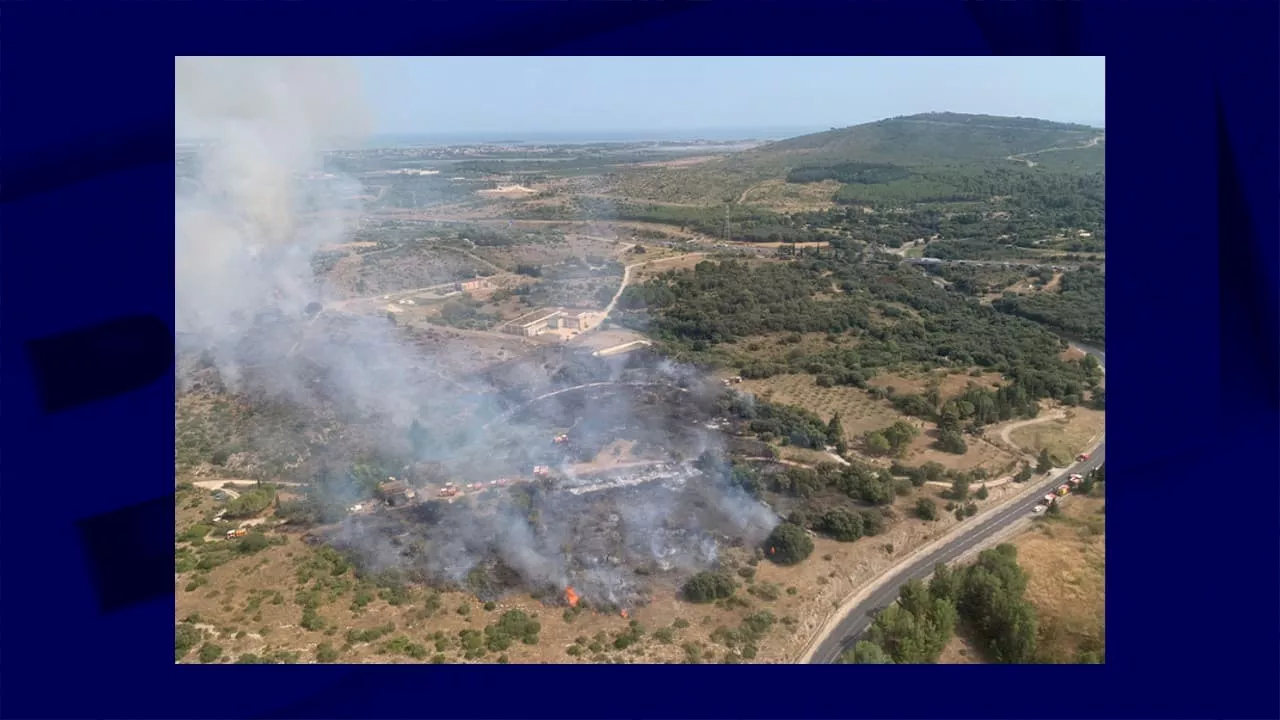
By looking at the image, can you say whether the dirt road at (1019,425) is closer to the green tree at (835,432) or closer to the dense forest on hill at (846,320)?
the dense forest on hill at (846,320)

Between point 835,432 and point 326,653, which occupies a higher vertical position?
point 835,432

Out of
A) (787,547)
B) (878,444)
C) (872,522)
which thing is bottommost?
(787,547)

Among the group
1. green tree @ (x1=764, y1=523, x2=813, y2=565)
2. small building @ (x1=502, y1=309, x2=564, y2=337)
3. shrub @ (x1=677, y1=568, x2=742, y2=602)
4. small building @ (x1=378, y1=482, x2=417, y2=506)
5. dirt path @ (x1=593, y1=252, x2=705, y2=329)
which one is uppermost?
dirt path @ (x1=593, y1=252, x2=705, y2=329)

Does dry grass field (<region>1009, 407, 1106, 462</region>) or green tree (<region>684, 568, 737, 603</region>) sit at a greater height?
dry grass field (<region>1009, 407, 1106, 462</region>)

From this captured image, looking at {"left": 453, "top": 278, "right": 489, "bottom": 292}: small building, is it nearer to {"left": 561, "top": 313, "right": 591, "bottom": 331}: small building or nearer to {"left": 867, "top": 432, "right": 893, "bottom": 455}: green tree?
{"left": 561, "top": 313, "right": 591, "bottom": 331}: small building

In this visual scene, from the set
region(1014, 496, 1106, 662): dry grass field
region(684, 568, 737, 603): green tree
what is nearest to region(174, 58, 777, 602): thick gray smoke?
region(684, 568, 737, 603): green tree
